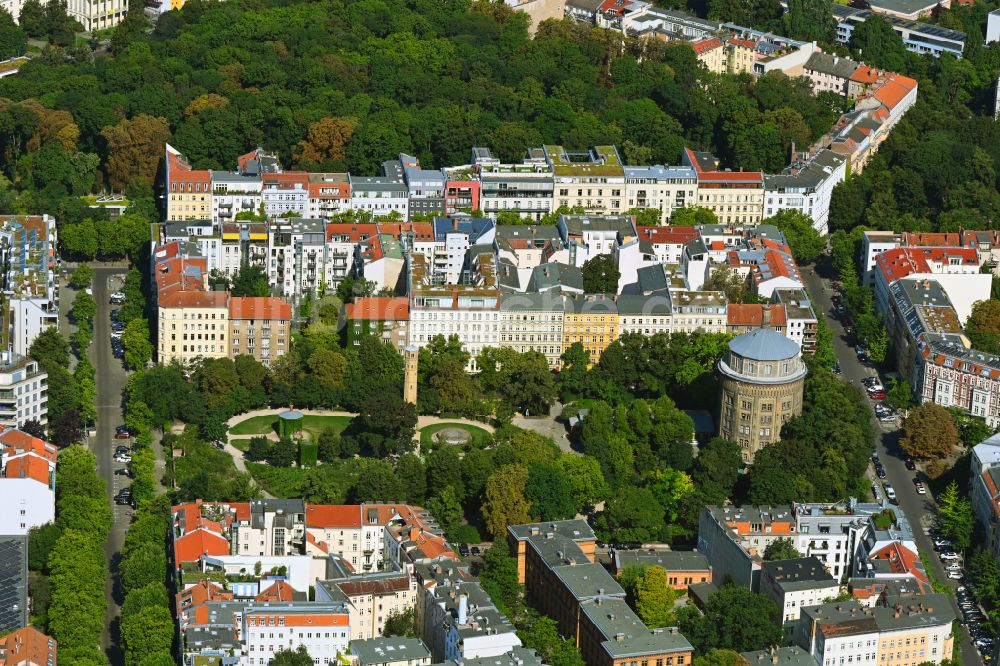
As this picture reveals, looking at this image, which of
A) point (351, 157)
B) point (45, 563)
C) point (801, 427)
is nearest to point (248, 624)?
point (45, 563)

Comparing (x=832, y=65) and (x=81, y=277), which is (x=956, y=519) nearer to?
(x=81, y=277)

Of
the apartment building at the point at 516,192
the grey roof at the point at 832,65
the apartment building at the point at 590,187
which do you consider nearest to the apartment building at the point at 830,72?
the grey roof at the point at 832,65

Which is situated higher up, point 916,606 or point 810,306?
point 810,306

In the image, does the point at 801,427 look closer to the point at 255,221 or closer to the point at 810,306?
the point at 810,306

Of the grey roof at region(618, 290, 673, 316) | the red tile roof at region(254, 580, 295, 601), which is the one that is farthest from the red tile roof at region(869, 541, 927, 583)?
the red tile roof at region(254, 580, 295, 601)

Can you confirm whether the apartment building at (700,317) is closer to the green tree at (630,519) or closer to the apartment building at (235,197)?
the green tree at (630,519)

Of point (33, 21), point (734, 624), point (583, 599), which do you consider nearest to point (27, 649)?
point (583, 599)

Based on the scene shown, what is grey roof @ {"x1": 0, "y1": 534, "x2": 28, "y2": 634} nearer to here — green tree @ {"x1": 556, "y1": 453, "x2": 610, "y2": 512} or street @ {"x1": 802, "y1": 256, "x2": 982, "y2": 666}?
green tree @ {"x1": 556, "y1": 453, "x2": 610, "y2": 512}
